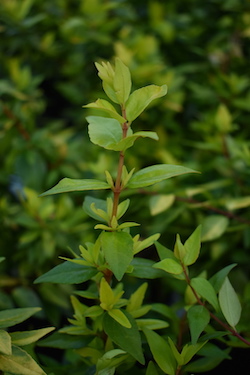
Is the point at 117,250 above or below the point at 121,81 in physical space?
below

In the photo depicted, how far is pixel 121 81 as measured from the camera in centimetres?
70

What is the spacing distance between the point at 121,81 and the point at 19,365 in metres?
0.47

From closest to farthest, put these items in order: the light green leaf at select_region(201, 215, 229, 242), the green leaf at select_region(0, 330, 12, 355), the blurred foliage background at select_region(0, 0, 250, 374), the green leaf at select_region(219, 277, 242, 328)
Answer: the green leaf at select_region(0, 330, 12, 355)
the green leaf at select_region(219, 277, 242, 328)
the light green leaf at select_region(201, 215, 229, 242)
the blurred foliage background at select_region(0, 0, 250, 374)

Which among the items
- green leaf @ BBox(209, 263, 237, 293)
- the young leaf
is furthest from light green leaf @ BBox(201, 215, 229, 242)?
the young leaf

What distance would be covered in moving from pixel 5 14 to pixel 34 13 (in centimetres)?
26

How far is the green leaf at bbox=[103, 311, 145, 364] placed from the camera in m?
0.71

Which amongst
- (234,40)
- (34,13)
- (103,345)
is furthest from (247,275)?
(34,13)

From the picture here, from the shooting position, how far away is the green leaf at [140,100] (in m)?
0.71

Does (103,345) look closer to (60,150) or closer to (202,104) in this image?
(60,150)

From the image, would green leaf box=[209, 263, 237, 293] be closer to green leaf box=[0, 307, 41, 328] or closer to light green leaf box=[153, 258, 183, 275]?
light green leaf box=[153, 258, 183, 275]

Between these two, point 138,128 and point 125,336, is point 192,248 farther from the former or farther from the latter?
point 138,128

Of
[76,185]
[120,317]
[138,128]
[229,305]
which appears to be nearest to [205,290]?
[229,305]

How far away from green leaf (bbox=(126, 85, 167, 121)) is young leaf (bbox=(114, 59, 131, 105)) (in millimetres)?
15

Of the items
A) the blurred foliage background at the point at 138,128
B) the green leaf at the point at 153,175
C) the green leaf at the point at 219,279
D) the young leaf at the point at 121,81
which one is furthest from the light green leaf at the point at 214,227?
the young leaf at the point at 121,81
